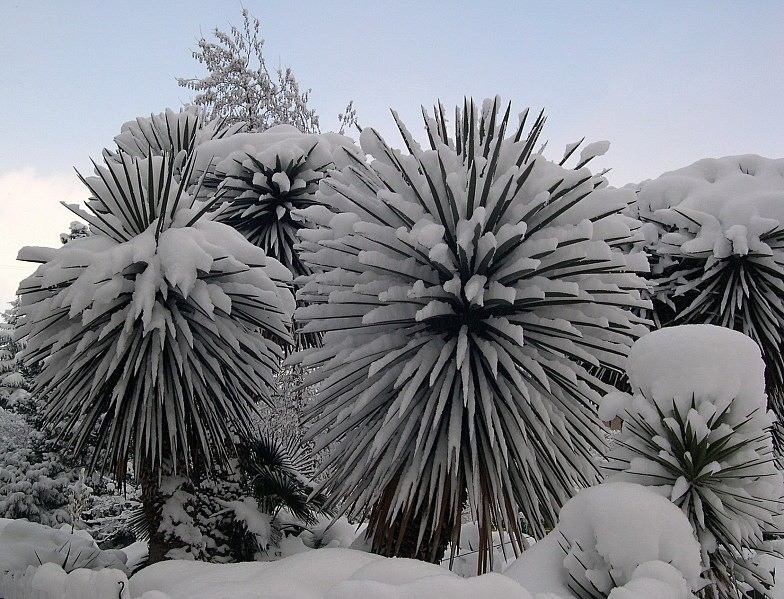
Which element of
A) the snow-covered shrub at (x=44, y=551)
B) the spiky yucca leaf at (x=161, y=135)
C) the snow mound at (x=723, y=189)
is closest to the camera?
the snow-covered shrub at (x=44, y=551)

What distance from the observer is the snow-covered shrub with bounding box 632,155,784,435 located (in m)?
4.27

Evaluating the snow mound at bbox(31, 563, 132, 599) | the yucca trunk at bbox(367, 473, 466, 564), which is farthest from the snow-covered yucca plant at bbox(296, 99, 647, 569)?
the snow mound at bbox(31, 563, 132, 599)


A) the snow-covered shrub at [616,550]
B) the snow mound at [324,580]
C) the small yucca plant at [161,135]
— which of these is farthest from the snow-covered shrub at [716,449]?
the small yucca plant at [161,135]

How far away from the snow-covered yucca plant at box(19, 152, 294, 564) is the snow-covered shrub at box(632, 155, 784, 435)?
9.14ft

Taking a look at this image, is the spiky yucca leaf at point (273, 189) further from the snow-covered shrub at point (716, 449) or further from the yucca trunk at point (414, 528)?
the snow-covered shrub at point (716, 449)

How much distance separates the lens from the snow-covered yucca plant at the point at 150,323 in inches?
128

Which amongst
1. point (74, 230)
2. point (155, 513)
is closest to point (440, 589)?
point (155, 513)

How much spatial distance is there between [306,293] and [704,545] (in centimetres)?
217

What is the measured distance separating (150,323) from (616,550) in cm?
248

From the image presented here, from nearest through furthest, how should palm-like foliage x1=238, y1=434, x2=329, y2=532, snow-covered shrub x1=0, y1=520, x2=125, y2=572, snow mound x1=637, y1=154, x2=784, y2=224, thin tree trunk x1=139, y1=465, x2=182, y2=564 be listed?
snow-covered shrub x1=0, y1=520, x2=125, y2=572
thin tree trunk x1=139, y1=465, x2=182, y2=564
palm-like foliage x1=238, y1=434, x2=329, y2=532
snow mound x1=637, y1=154, x2=784, y2=224

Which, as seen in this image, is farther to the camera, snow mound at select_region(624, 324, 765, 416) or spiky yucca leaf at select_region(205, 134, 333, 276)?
spiky yucca leaf at select_region(205, 134, 333, 276)

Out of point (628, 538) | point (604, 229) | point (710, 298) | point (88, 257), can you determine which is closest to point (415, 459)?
point (628, 538)

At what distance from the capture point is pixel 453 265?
9.53 ft

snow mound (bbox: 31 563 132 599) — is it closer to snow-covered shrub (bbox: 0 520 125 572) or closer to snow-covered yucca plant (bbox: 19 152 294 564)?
snow-covered shrub (bbox: 0 520 125 572)
